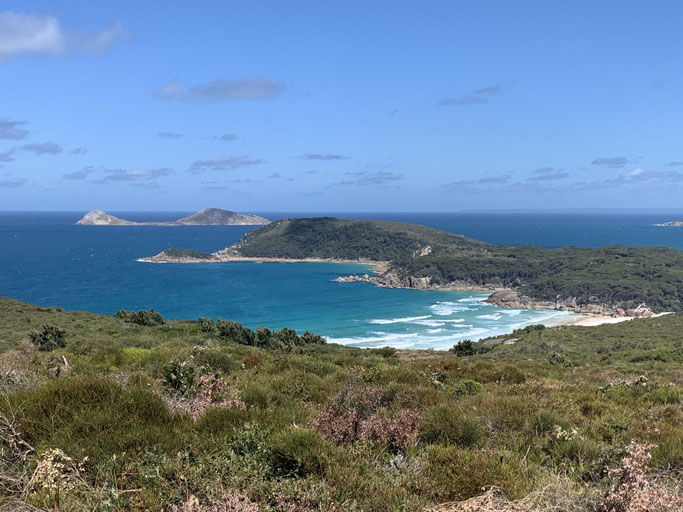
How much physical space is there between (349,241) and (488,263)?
60781mm

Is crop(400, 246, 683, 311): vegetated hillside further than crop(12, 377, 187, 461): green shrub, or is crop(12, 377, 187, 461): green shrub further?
crop(400, 246, 683, 311): vegetated hillside

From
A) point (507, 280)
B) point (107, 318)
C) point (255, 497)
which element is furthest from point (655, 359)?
point (507, 280)

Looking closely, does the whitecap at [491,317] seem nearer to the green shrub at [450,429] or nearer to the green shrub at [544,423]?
the green shrub at [544,423]

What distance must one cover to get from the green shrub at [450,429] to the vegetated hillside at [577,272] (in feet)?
335

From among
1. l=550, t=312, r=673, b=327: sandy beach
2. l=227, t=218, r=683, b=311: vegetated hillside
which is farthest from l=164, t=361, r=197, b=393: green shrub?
l=227, t=218, r=683, b=311: vegetated hillside

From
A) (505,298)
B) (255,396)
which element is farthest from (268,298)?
(255,396)

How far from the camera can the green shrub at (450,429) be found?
5508mm

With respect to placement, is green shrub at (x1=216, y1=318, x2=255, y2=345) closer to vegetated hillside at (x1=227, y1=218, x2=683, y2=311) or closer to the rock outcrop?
the rock outcrop

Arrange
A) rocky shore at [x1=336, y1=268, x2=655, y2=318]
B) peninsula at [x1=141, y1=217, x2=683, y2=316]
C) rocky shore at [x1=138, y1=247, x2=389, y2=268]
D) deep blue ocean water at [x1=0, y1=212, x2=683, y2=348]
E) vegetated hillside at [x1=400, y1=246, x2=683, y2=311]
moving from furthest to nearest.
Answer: rocky shore at [x1=138, y1=247, x2=389, y2=268] < peninsula at [x1=141, y1=217, x2=683, y2=316] < vegetated hillside at [x1=400, y1=246, x2=683, y2=311] < rocky shore at [x1=336, y1=268, x2=655, y2=318] < deep blue ocean water at [x1=0, y1=212, x2=683, y2=348]

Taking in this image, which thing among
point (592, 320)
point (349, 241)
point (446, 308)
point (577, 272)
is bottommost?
point (592, 320)

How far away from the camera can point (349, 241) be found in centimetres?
17600

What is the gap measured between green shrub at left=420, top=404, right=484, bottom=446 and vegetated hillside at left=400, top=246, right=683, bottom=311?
102 meters

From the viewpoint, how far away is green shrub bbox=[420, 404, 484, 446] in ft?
18.1

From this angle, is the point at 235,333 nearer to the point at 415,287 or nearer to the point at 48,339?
the point at 48,339
